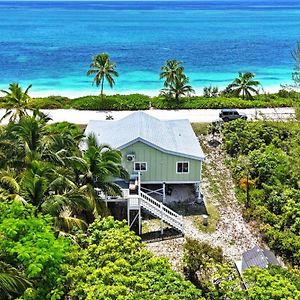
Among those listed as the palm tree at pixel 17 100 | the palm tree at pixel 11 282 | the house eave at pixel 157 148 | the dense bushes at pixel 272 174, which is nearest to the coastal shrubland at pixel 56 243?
the palm tree at pixel 11 282

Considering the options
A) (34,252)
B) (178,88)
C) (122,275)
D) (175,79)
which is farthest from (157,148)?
(175,79)

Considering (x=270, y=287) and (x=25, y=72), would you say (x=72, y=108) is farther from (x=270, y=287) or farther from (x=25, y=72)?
(x=270, y=287)

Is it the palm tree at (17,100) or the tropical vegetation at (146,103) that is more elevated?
the tropical vegetation at (146,103)

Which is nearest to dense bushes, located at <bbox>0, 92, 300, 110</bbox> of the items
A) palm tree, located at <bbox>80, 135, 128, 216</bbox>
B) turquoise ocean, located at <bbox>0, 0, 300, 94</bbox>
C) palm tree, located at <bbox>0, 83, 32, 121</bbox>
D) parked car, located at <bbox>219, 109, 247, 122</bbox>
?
parked car, located at <bbox>219, 109, 247, 122</bbox>

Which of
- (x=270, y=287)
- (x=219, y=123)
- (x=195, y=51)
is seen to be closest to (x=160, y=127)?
(x=219, y=123)

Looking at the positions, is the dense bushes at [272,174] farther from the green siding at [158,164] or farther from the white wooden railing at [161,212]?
the white wooden railing at [161,212]

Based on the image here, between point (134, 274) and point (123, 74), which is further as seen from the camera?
point (123, 74)

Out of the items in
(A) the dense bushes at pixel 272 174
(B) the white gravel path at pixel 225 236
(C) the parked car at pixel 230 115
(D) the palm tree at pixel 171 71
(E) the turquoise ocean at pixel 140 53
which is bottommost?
(B) the white gravel path at pixel 225 236
